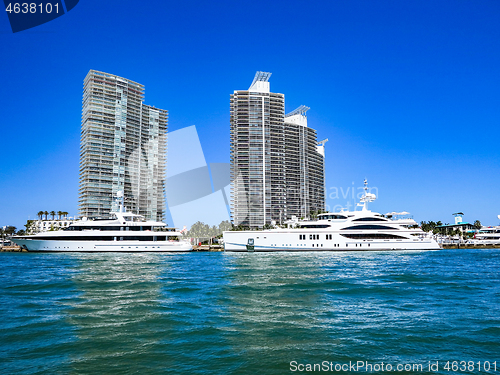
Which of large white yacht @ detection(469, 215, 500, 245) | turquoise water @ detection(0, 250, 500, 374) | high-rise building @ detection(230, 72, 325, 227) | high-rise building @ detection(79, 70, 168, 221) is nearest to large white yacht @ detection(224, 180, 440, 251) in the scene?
turquoise water @ detection(0, 250, 500, 374)

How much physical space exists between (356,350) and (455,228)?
128894mm

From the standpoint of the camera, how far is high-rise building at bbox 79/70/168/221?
344 ft

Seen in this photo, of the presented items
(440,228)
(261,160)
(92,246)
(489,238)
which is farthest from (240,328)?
(440,228)

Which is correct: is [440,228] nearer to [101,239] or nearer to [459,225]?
[459,225]

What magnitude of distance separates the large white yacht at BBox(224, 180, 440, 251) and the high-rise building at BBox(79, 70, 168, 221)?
69051 mm

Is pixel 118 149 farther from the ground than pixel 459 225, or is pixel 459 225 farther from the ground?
pixel 118 149

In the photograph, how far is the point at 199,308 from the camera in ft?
38.5

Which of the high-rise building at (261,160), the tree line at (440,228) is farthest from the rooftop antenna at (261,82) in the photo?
the tree line at (440,228)

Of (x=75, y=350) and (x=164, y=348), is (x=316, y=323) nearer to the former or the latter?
(x=164, y=348)

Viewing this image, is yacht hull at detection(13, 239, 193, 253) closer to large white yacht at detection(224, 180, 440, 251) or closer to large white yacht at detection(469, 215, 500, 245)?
large white yacht at detection(224, 180, 440, 251)

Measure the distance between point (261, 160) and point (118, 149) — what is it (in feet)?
154

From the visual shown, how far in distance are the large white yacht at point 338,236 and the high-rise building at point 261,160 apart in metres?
53.8

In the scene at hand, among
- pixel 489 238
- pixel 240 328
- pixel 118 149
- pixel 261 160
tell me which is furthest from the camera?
pixel 118 149

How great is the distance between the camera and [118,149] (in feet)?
361
